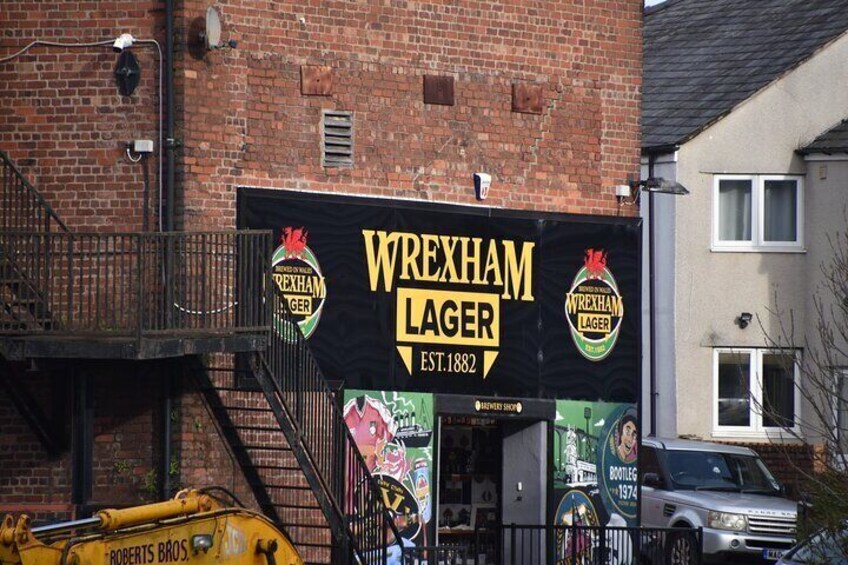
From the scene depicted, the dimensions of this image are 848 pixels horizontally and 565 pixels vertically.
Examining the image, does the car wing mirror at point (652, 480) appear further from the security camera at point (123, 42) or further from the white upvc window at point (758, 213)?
the security camera at point (123, 42)

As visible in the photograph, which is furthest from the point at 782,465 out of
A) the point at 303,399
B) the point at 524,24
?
the point at 303,399

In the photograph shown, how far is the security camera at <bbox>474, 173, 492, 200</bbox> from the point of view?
73.9ft

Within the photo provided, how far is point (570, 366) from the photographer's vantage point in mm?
23422

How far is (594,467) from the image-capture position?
77.3 feet

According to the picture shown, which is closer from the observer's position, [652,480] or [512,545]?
[512,545]

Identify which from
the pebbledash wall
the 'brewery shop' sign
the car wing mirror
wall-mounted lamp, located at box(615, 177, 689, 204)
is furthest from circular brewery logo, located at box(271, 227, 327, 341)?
the car wing mirror

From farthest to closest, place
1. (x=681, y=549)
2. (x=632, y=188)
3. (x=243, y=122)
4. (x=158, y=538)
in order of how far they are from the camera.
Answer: (x=632, y=188)
(x=681, y=549)
(x=243, y=122)
(x=158, y=538)

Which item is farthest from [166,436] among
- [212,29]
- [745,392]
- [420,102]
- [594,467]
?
[745,392]

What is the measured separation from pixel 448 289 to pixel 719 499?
207 inches

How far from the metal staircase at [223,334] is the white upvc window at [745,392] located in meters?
12.8

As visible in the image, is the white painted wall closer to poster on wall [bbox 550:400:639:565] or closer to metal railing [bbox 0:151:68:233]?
poster on wall [bbox 550:400:639:565]

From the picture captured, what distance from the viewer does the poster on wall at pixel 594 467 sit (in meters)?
23.2

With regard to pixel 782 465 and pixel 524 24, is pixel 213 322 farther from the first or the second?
pixel 782 465

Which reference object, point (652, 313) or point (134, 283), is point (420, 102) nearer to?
point (134, 283)
